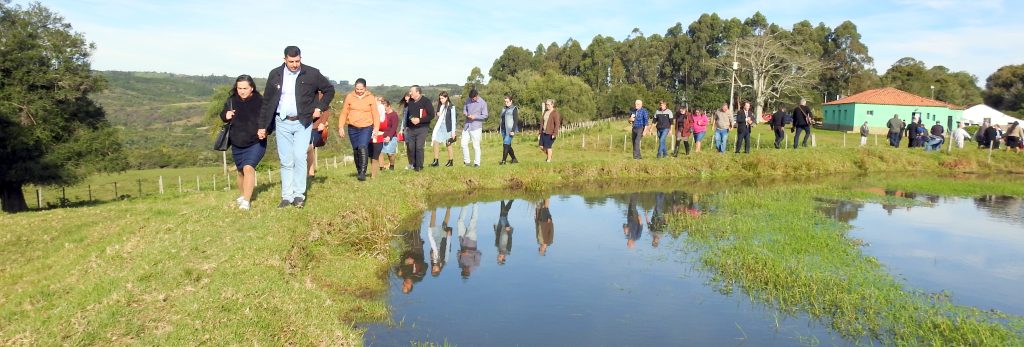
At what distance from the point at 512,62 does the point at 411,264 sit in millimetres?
104105

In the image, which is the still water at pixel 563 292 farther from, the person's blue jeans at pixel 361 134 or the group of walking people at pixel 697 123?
the group of walking people at pixel 697 123

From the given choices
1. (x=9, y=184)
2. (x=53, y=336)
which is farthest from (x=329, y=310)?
(x=9, y=184)

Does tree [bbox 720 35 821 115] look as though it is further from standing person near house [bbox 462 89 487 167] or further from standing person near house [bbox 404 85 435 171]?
standing person near house [bbox 404 85 435 171]

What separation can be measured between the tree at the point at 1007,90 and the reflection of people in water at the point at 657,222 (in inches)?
3452

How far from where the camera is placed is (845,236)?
10594 millimetres

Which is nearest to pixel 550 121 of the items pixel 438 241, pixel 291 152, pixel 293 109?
pixel 438 241

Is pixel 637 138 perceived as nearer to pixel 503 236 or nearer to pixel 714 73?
pixel 503 236

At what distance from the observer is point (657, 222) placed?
12.0m

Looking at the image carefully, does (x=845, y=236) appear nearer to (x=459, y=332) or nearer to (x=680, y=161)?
(x=459, y=332)

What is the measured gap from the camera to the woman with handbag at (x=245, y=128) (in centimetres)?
841

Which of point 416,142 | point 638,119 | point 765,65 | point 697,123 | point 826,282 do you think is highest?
point 765,65

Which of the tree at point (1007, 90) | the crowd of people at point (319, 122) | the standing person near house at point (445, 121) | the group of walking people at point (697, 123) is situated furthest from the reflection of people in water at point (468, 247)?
the tree at point (1007, 90)

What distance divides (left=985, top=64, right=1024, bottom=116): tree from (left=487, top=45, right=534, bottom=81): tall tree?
65.4 m

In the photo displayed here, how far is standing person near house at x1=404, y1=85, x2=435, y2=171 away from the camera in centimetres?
1398
